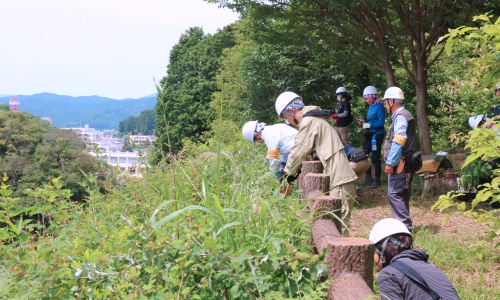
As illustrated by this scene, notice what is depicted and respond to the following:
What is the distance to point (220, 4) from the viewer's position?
42.0 ft

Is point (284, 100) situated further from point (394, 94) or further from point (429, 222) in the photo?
point (429, 222)

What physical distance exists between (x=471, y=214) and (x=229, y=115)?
86.8 feet

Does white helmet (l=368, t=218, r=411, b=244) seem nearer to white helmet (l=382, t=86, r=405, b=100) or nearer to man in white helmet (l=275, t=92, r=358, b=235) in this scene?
man in white helmet (l=275, t=92, r=358, b=235)

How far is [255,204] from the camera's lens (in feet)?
11.2

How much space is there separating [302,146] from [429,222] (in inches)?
153

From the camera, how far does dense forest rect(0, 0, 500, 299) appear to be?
2576mm

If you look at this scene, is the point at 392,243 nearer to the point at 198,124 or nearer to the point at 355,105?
the point at 355,105

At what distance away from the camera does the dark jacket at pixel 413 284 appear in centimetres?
289

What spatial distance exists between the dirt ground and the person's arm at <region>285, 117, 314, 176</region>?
1.02 m

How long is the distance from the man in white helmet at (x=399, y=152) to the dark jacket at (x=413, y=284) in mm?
3515

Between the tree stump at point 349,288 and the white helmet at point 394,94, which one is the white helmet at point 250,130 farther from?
the tree stump at point 349,288

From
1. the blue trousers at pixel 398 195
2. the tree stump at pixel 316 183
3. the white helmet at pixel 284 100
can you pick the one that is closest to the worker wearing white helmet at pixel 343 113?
the blue trousers at pixel 398 195

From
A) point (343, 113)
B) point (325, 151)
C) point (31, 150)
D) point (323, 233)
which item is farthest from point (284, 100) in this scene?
point (31, 150)

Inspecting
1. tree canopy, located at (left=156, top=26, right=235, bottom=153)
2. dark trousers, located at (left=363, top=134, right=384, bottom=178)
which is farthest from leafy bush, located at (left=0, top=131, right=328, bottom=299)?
tree canopy, located at (left=156, top=26, right=235, bottom=153)
